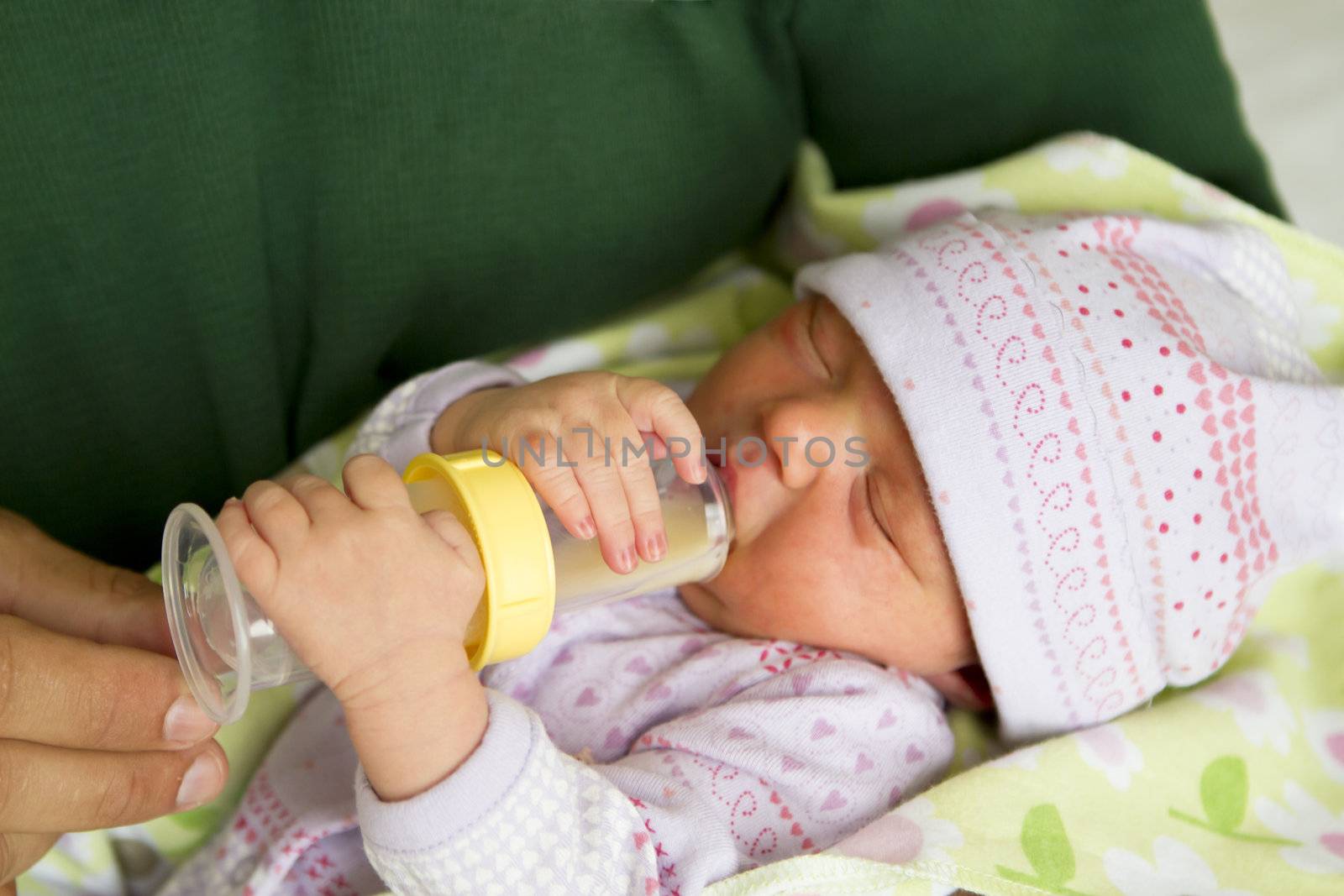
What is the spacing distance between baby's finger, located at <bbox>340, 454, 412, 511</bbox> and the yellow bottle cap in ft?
0.13

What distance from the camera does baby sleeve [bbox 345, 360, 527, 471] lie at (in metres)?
1.35

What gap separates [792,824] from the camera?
118 centimetres

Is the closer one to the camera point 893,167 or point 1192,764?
point 1192,764

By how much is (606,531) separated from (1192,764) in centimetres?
73

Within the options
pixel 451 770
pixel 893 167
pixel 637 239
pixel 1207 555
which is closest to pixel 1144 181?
pixel 893 167

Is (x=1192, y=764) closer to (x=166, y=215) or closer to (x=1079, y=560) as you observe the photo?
(x=1079, y=560)

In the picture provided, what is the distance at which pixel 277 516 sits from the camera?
0.91 m

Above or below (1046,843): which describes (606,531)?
above

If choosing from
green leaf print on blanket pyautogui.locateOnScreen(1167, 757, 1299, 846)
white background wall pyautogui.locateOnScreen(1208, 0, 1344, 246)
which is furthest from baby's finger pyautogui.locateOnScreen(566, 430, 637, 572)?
white background wall pyautogui.locateOnScreen(1208, 0, 1344, 246)

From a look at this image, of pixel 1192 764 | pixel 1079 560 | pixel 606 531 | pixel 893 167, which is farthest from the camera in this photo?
pixel 893 167

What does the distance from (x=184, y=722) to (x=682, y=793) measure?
461mm

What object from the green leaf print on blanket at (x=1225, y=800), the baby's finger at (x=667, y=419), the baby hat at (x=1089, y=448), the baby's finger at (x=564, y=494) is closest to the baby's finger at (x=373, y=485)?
the baby's finger at (x=564, y=494)

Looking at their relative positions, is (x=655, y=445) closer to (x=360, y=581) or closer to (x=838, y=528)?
(x=838, y=528)

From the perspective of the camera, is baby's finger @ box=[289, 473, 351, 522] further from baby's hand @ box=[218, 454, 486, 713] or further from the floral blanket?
the floral blanket
